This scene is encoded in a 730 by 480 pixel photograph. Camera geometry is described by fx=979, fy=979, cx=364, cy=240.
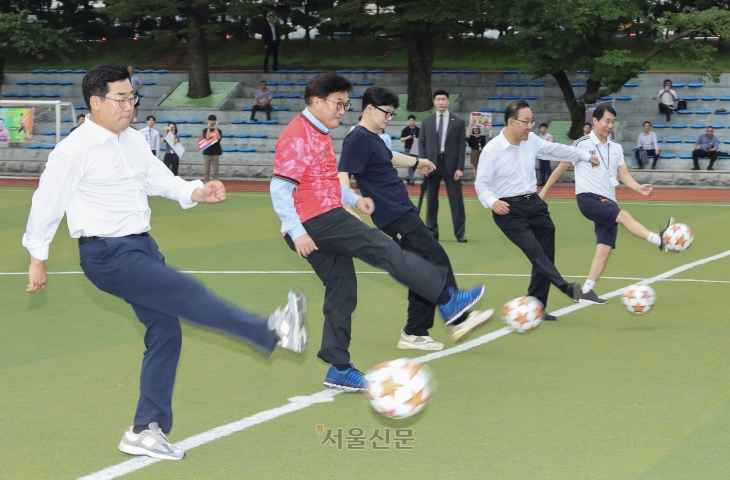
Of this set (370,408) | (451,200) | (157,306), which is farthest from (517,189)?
(451,200)

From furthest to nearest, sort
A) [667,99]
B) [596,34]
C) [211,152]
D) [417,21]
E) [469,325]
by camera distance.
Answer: [417,21] → [667,99] → [596,34] → [211,152] → [469,325]

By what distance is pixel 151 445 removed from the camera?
16.8ft

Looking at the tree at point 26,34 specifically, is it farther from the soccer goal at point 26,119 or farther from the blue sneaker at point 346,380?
the blue sneaker at point 346,380

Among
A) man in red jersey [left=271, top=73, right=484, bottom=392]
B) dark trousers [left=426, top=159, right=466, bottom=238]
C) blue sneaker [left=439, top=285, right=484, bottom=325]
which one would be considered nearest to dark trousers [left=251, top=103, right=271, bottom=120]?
dark trousers [left=426, top=159, right=466, bottom=238]

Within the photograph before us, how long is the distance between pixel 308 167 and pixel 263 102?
31.4 metres

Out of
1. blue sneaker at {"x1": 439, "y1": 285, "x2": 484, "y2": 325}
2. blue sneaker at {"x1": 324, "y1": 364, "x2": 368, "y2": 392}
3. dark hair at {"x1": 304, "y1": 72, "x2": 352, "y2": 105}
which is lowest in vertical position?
blue sneaker at {"x1": 324, "y1": 364, "x2": 368, "y2": 392}

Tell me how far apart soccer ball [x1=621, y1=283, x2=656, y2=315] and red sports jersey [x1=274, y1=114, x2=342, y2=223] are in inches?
148

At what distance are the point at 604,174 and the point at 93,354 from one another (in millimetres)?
5359

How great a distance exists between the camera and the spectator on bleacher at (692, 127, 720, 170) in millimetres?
29266

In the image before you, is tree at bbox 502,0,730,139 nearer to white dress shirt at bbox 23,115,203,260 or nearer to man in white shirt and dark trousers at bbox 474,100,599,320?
man in white shirt and dark trousers at bbox 474,100,599,320

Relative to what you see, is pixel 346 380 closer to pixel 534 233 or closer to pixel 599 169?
pixel 534 233

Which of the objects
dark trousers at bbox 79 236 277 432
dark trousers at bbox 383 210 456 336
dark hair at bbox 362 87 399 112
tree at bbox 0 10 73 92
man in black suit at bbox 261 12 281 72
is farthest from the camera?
man in black suit at bbox 261 12 281 72

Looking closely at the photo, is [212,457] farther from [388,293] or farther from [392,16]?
[392,16]

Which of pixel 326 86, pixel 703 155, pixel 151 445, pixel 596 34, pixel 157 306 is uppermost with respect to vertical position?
pixel 326 86
